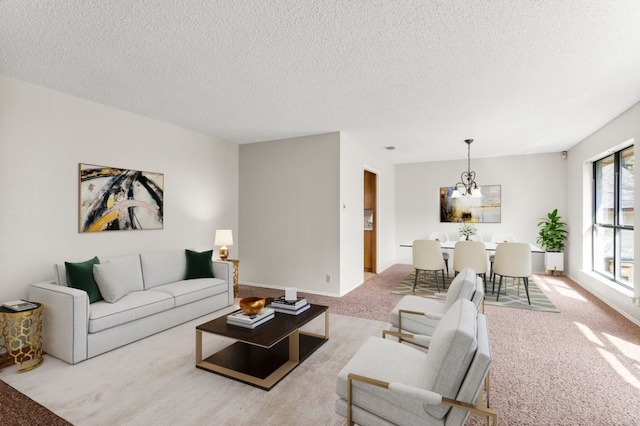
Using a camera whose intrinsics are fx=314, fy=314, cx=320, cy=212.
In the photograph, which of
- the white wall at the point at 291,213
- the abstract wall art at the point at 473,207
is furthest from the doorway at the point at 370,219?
the white wall at the point at 291,213

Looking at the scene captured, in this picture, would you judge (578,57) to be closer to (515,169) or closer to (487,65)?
(487,65)

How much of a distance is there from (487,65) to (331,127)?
2.43m

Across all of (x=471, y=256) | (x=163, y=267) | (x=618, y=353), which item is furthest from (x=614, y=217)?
(x=163, y=267)

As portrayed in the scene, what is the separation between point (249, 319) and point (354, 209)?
333 cm

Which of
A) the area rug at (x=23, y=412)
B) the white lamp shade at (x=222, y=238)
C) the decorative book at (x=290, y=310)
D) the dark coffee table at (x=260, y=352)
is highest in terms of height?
the white lamp shade at (x=222, y=238)

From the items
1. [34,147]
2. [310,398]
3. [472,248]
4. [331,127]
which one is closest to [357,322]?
[310,398]

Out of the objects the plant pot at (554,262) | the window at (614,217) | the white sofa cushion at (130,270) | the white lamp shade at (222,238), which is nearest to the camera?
the white sofa cushion at (130,270)

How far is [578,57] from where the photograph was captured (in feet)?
8.82

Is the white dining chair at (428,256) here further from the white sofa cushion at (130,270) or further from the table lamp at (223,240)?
the white sofa cushion at (130,270)

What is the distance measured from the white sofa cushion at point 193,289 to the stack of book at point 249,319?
3.84ft

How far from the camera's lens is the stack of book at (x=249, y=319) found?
8.92 feet

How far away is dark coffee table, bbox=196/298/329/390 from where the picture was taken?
2484mm

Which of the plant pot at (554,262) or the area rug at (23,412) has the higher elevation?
the plant pot at (554,262)

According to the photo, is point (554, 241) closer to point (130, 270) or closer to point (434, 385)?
point (434, 385)
